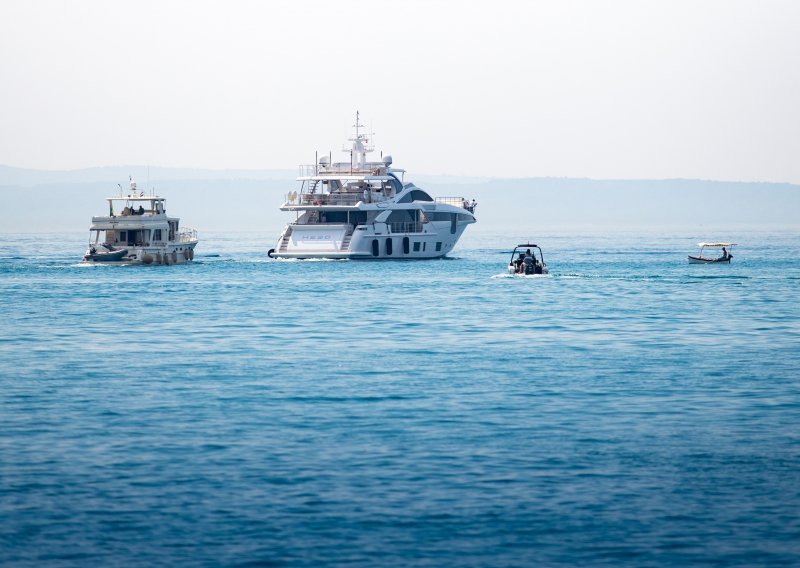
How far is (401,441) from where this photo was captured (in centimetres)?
2816

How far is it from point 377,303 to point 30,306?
774 inches

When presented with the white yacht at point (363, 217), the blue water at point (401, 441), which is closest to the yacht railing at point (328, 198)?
the white yacht at point (363, 217)

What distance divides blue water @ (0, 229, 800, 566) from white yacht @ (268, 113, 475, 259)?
58763 millimetres

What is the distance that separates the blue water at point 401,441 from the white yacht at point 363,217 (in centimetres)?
5876

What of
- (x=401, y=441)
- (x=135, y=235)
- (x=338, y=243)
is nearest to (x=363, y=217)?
(x=338, y=243)

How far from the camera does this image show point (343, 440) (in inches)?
1116

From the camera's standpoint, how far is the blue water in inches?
808

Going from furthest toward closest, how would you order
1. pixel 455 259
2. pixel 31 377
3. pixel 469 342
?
pixel 455 259
pixel 469 342
pixel 31 377

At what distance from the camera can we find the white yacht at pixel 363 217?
12125 cm

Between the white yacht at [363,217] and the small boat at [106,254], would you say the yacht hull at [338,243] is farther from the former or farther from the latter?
the small boat at [106,254]

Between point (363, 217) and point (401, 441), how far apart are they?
313 ft

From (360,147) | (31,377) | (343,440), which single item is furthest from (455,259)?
(343,440)

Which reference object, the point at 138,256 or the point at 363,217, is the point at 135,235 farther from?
the point at 363,217

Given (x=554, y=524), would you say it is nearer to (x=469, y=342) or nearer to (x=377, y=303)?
(x=469, y=342)
